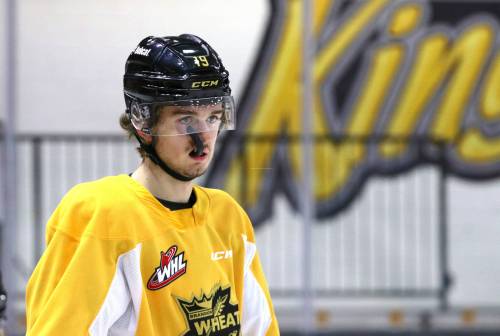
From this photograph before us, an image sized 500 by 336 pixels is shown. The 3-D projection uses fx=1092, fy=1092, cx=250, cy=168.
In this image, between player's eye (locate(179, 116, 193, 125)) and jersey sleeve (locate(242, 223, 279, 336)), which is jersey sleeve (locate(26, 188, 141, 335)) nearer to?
player's eye (locate(179, 116, 193, 125))

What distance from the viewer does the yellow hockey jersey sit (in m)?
2.34

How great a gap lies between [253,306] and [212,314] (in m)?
0.25

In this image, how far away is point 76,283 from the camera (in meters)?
2.34

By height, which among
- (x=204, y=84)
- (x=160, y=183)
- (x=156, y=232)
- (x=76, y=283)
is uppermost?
(x=204, y=84)

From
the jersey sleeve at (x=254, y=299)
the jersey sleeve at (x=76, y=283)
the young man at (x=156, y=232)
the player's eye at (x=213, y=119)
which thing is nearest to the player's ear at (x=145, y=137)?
the young man at (x=156, y=232)

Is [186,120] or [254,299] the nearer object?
[186,120]

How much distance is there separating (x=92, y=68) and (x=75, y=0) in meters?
0.45

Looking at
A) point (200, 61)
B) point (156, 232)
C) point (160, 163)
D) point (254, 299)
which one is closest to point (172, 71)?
point (200, 61)

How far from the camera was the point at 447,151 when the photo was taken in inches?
286

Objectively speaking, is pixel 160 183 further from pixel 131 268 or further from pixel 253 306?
pixel 253 306

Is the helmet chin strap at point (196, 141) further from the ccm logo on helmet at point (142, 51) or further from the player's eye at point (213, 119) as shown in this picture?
the ccm logo on helmet at point (142, 51)

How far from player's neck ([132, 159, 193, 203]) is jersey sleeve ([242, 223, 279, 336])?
261 millimetres

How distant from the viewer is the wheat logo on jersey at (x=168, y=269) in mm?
2438

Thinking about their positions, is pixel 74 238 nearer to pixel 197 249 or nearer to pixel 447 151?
pixel 197 249
